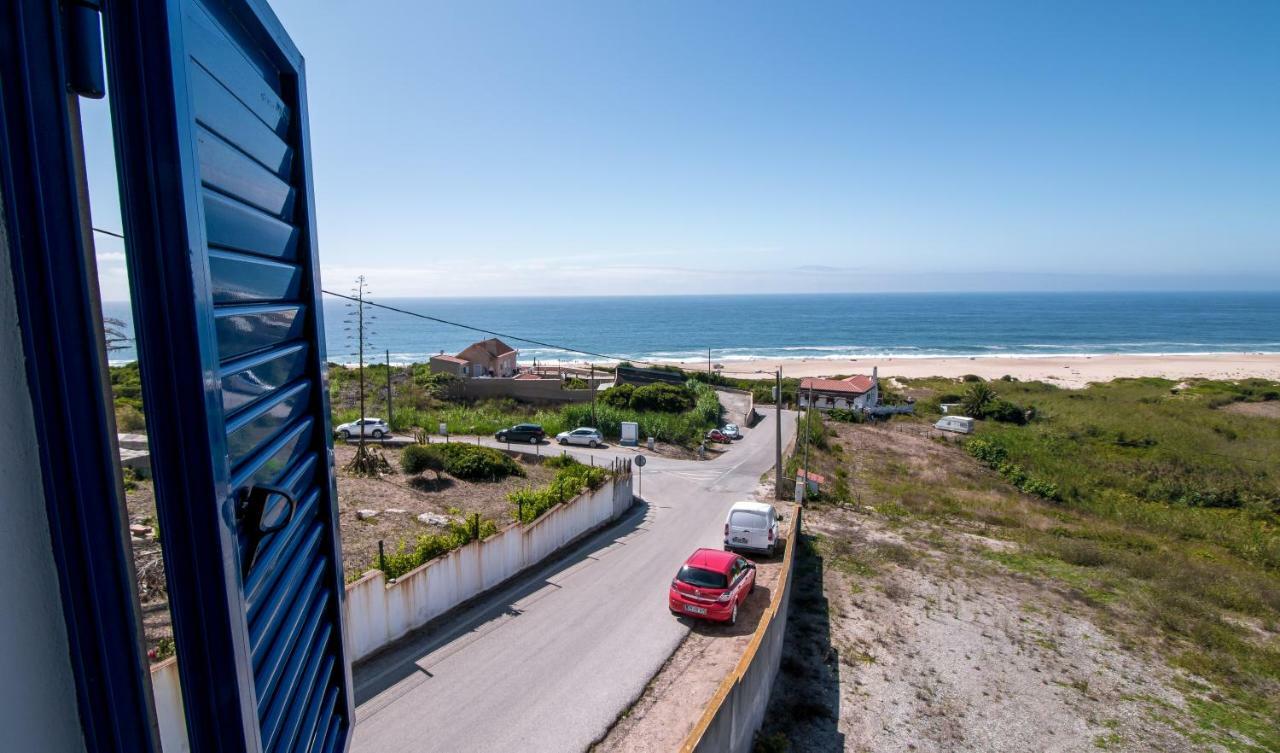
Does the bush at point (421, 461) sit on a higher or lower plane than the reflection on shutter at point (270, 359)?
lower

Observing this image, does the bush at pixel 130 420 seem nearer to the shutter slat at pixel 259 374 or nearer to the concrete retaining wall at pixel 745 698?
the shutter slat at pixel 259 374

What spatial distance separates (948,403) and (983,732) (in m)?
48.0

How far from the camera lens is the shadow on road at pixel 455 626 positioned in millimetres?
9820

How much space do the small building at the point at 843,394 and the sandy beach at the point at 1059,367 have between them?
1915cm

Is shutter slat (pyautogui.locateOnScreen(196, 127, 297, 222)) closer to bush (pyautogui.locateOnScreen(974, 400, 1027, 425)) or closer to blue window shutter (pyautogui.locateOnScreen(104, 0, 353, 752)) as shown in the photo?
blue window shutter (pyautogui.locateOnScreen(104, 0, 353, 752))

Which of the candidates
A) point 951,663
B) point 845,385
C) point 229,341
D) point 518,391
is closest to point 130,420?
point 229,341

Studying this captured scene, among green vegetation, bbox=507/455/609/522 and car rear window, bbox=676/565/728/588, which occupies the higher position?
green vegetation, bbox=507/455/609/522

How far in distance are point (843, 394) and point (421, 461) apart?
34018 millimetres

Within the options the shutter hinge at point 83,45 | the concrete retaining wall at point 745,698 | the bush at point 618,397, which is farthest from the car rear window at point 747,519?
the bush at point 618,397

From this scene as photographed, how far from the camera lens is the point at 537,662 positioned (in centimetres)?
1045

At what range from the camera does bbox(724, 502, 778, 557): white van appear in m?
15.9

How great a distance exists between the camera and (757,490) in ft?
80.9

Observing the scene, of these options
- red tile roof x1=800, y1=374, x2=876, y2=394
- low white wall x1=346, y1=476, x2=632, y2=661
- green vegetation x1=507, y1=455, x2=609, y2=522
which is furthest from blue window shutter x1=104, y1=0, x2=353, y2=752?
red tile roof x1=800, y1=374, x2=876, y2=394

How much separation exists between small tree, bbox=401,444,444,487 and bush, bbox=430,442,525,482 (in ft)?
0.74
